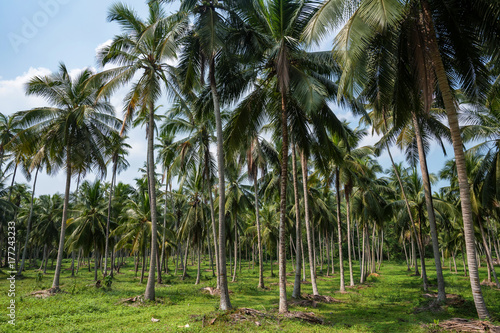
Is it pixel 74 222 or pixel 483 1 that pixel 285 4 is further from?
pixel 74 222

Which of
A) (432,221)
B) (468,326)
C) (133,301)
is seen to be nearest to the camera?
(468,326)

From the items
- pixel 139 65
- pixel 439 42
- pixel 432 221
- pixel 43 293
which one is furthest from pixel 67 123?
pixel 432 221

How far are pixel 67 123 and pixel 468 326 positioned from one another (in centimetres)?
1745

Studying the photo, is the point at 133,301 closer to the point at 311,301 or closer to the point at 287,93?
the point at 311,301

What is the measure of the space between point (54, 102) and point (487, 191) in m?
22.2

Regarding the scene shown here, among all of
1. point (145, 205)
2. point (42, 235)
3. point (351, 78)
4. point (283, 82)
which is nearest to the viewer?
point (351, 78)

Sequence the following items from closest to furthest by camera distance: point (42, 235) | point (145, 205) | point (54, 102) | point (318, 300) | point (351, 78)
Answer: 1. point (351, 78)
2. point (318, 300)
3. point (54, 102)
4. point (145, 205)
5. point (42, 235)

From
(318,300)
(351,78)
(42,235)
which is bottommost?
(318,300)

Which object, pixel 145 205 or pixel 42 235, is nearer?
pixel 145 205

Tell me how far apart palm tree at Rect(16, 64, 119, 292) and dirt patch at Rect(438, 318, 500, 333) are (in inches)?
622

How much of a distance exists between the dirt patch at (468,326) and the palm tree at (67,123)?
15.8m

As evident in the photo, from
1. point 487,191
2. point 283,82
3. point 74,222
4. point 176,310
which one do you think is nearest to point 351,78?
point 283,82

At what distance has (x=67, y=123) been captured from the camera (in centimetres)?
1512

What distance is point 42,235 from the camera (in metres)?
32.1
